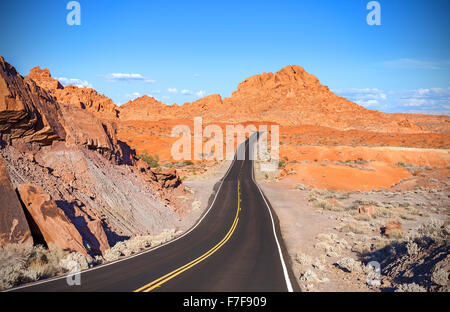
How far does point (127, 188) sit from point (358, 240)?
1596cm

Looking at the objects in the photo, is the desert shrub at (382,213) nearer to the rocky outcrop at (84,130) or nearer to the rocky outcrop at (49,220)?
the rocky outcrop at (49,220)

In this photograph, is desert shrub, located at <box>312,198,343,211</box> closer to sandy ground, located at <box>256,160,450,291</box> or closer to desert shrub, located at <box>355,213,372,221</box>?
sandy ground, located at <box>256,160,450,291</box>

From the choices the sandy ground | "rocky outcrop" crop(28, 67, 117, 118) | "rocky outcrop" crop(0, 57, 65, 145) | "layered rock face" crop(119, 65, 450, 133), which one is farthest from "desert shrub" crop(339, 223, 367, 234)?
"layered rock face" crop(119, 65, 450, 133)

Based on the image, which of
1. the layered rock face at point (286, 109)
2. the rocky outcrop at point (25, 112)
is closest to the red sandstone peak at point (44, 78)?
the layered rock face at point (286, 109)

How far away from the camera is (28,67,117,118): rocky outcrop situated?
10743cm

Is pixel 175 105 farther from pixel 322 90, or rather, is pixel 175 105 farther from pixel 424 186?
pixel 424 186

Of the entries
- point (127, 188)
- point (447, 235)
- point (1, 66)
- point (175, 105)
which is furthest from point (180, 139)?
point (175, 105)

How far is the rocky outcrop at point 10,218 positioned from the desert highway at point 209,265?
7.85ft

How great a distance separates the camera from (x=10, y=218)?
399 inches

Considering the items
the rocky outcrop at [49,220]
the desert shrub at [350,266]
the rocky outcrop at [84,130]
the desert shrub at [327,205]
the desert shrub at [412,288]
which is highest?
the rocky outcrop at [84,130]

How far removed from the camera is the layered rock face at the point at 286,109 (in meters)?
134

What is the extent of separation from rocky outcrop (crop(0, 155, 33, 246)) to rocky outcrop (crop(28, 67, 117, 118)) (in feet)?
342

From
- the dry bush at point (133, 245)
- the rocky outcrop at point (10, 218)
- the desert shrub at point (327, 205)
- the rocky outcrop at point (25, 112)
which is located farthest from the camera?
the desert shrub at point (327, 205)

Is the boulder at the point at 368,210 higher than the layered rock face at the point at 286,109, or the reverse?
the layered rock face at the point at 286,109
